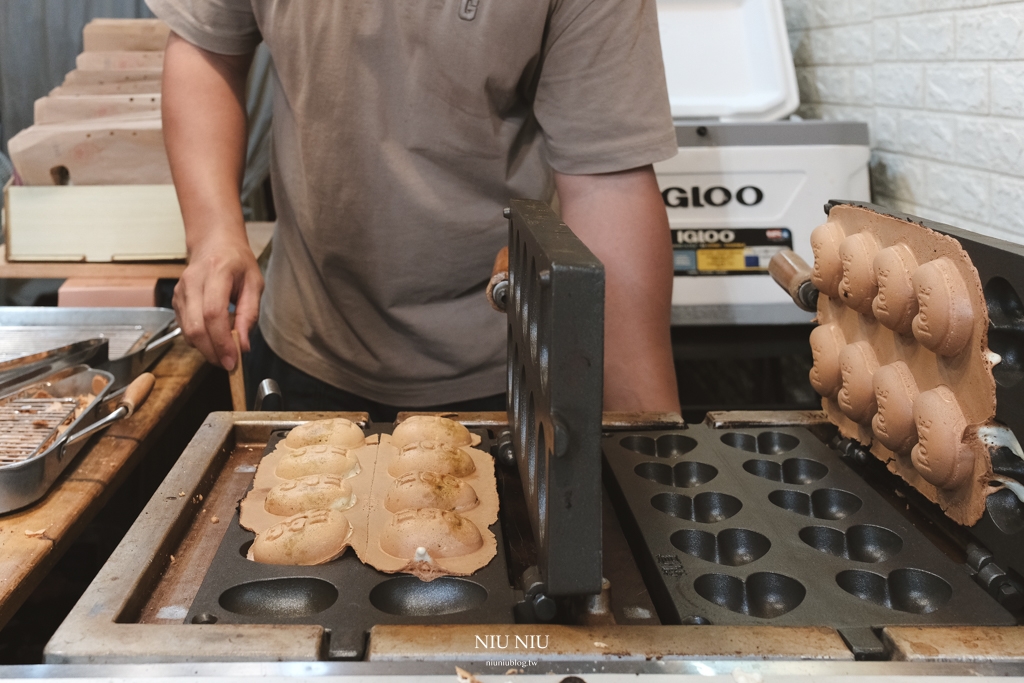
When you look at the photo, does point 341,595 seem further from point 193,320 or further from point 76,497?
point 193,320

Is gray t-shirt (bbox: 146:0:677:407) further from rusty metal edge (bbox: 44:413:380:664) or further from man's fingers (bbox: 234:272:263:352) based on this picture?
rusty metal edge (bbox: 44:413:380:664)

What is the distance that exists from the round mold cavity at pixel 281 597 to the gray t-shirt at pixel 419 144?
2.51 feet

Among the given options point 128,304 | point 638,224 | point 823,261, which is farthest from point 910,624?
point 128,304

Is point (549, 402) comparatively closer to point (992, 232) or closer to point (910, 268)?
point (910, 268)

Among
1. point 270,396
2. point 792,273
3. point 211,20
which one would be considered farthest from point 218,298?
point 792,273

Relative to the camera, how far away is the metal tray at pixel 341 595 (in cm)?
68

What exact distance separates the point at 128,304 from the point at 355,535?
120 centimetres

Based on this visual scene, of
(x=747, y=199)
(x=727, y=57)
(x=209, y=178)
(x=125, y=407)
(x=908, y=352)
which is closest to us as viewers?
(x=908, y=352)

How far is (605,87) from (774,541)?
30.0 inches

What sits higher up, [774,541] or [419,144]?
[419,144]

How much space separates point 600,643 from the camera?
2.10 ft

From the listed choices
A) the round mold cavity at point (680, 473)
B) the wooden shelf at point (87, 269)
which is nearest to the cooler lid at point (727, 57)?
the wooden shelf at point (87, 269)

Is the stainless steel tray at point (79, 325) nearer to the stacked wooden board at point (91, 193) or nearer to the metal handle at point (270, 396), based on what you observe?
the stacked wooden board at point (91, 193)

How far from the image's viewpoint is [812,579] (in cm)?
74
